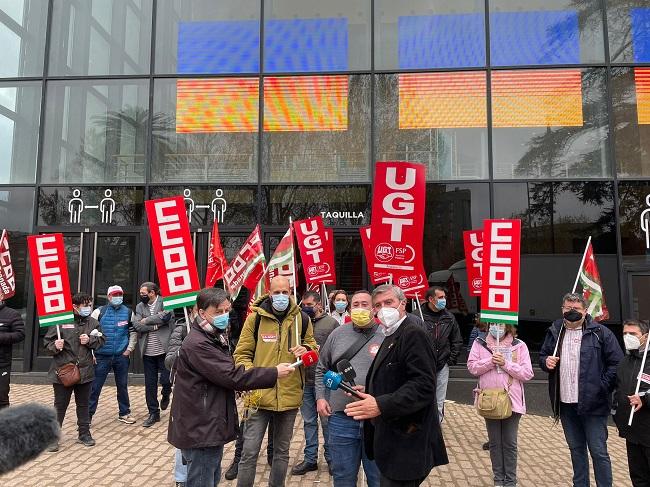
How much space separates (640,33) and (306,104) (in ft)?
22.7

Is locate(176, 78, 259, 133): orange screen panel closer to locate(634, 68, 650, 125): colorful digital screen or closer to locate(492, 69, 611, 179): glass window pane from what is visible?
locate(492, 69, 611, 179): glass window pane

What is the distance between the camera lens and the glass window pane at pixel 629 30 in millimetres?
10266

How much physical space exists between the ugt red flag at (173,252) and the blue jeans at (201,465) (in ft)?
6.04

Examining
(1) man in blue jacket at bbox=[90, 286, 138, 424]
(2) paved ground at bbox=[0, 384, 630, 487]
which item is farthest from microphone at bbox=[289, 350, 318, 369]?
(1) man in blue jacket at bbox=[90, 286, 138, 424]

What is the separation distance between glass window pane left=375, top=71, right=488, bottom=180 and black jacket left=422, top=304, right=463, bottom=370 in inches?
170

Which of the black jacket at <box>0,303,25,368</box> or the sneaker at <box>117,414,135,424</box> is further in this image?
the sneaker at <box>117,414,135,424</box>

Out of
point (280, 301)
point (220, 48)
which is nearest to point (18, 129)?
point (220, 48)

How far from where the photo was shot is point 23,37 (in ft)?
36.8

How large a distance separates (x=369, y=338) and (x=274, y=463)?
1.37 meters

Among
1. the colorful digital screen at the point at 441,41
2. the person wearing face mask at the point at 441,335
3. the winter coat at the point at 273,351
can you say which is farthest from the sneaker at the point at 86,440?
the colorful digital screen at the point at 441,41

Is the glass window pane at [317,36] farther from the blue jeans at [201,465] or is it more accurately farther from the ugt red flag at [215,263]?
the blue jeans at [201,465]

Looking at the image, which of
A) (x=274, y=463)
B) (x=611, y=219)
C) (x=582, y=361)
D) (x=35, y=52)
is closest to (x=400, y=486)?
(x=274, y=463)

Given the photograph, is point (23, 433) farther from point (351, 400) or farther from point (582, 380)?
point (582, 380)

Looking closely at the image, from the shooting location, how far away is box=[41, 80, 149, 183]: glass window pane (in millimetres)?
10945
